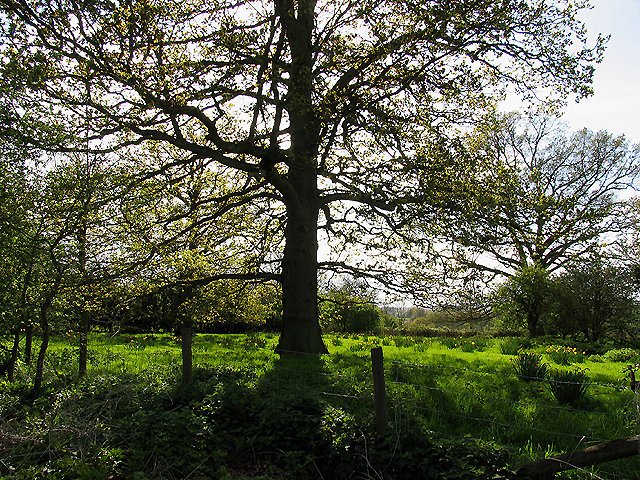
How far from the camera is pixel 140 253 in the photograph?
9586mm

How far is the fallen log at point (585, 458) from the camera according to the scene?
3297 mm

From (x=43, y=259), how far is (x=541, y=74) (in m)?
9.26

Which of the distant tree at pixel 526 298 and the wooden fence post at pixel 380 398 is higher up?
the distant tree at pixel 526 298

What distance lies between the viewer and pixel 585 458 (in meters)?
3.44

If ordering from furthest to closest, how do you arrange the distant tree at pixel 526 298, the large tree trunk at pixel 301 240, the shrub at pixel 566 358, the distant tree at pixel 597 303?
the distant tree at pixel 526 298
the distant tree at pixel 597 303
the large tree trunk at pixel 301 240
the shrub at pixel 566 358

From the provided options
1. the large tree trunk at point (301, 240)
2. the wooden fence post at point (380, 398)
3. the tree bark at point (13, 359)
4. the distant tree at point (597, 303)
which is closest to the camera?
the wooden fence post at point (380, 398)

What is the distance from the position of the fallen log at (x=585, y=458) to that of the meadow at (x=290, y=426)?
0.12m

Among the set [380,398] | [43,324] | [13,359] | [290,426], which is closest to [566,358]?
[380,398]

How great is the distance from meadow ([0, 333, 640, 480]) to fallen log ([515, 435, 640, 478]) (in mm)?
120

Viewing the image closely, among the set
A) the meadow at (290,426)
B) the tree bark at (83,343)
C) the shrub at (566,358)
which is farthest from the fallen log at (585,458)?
the tree bark at (83,343)

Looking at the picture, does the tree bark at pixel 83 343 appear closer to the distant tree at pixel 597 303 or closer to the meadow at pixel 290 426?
the meadow at pixel 290 426

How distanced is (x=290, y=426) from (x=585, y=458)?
2.94m

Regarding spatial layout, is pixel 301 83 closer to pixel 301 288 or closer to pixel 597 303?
pixel 301 288

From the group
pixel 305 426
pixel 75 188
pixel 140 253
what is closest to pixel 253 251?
pixel 140 253
